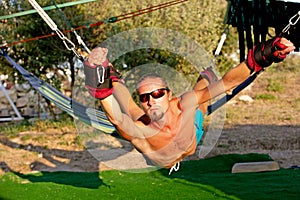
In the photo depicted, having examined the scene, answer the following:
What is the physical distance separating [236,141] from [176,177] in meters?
2.25

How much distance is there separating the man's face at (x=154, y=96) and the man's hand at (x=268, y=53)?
40 centimetres

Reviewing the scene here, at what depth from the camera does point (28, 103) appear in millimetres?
10234

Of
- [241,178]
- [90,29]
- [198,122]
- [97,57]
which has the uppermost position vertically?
[90,29]

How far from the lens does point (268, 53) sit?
241 centimetres

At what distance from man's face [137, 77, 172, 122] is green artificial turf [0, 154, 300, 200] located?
7.34ft

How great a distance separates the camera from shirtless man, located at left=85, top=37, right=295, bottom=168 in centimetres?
207

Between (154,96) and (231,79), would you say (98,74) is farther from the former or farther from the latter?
(231,79)

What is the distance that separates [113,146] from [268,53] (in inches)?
208

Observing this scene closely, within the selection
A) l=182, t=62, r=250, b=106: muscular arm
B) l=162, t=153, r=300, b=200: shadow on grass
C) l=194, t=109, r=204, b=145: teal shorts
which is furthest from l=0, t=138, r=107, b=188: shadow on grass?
l=182, t=62, r=250, b=106: muscular arm

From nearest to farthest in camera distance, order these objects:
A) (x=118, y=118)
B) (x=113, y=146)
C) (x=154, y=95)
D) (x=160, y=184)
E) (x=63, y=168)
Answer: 1. (x=118, y=118)
2. (x=154, y=95)
3. (x=160, y=184)
4. (x=63, y=168)
5. (x=113, y=146)

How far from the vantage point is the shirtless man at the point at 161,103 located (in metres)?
2.07

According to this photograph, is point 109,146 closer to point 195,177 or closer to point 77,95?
point 77,95

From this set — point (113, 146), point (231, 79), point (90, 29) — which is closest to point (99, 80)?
point (231, 79)

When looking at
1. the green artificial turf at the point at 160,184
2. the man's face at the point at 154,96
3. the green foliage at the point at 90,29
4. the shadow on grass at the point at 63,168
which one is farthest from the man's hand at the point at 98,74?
the green foliage at the point at 90,29
